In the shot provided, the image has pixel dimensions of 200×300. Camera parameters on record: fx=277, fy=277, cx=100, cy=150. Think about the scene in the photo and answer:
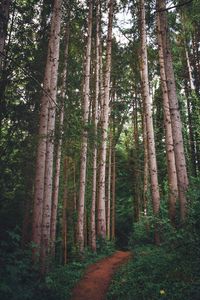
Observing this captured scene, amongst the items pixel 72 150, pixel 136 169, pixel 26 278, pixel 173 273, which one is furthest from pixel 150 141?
pixel 136 169

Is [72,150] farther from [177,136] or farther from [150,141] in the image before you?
[177,136]

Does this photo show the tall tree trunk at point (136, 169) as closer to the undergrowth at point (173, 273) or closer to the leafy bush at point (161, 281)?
the undergrowth at point (173, 273)

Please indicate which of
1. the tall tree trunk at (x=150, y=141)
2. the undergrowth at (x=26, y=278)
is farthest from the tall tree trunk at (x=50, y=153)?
the tall tree trunk at (x=150, y=141)

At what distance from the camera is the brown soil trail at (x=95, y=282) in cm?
731

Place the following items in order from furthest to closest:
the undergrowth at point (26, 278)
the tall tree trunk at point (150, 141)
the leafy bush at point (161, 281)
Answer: the tall tree trunk at point (150, 141) < the leafy bush at point (161, 281) < the undergrowth at point (26, 278)

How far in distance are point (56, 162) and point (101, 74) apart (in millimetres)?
8323

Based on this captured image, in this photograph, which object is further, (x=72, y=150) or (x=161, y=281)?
(x=72, y=150)

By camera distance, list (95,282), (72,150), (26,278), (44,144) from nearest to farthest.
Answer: (26,278) < (95,282) < (44,144) < (72,150)

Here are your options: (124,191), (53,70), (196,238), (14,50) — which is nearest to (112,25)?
(14,50)

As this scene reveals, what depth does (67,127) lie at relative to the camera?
837 cm

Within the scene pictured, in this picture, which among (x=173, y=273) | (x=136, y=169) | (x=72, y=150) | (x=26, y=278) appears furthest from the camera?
(x=136, y=169)

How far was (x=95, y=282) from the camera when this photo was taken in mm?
8320

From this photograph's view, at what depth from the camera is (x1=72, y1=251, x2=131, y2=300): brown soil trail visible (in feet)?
24.0

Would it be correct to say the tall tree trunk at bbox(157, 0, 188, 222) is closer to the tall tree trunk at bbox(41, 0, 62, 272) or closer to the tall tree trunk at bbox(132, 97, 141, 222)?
the tall tree trunk at bbox(41, 0, 62, 272)
